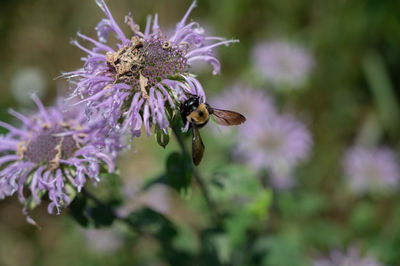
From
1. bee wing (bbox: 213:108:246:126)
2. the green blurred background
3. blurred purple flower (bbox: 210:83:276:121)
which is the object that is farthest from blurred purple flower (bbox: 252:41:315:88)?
bee wing (bbox: 213:108:246:126)

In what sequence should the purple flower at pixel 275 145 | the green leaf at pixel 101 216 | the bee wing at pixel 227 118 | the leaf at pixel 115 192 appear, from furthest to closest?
the purple flower at pixel 275 145 < the leaf at pixel 115 192 < the green leaf at pixel 101 216 < the bee wing at pixel 227 118

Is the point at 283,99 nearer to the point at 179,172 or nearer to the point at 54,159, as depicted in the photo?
the point at 179,172

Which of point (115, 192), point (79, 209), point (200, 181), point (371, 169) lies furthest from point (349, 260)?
point (79, 209)

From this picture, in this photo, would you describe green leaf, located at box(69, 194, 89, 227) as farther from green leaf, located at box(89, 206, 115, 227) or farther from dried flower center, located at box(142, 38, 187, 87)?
dried flower center, located at box(142, 38, 187, 87)

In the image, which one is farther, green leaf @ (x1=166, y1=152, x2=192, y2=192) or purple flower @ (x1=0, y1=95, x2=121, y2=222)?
green leaf @ (x1=166, y1=152, x2=192, y2=192)

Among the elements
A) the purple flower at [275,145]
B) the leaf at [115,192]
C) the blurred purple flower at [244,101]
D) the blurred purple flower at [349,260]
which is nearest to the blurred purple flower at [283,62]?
the blurred purple flower at [244,101]

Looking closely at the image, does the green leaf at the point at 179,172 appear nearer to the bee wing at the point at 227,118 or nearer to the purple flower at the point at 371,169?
the bee wing at the point at 227,118
